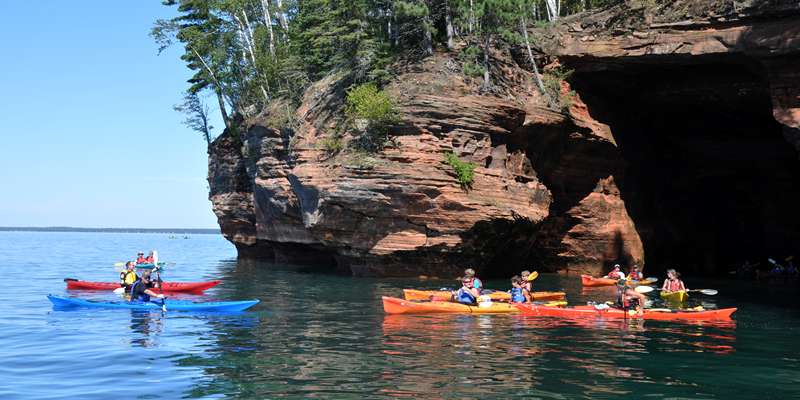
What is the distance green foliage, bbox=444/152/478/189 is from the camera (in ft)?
106

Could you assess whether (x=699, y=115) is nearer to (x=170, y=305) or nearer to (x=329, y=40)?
(x=329, y=40)

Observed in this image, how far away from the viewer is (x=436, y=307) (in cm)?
2317

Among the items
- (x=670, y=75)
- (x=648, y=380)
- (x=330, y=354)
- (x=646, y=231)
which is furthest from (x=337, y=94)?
(x=648, y=380)

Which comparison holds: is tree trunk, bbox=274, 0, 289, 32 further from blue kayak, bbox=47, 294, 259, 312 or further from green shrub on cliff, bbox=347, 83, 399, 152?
blue kayak, bbox=47, 294, 259, 312

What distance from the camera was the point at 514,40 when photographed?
3569 centimetres

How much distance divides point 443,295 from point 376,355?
1011 cm

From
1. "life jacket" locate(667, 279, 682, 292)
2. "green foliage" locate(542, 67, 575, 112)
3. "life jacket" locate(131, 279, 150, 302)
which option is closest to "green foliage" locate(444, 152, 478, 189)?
"green foliage" locate(542, 67, 575, 112)

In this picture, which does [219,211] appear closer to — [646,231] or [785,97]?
[646,231]

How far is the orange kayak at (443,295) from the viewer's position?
25.2m

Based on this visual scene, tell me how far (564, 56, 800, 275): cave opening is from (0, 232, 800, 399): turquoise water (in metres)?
13.9

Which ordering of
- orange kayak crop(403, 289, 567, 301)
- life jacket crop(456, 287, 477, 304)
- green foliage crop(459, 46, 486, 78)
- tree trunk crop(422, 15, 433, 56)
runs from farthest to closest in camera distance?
tree trunk crop(422, 15, 433, 56) → green foliage crop(459, 46, 486, 78) → orange kayak crop(403, 289, 567, 301) → life jacket crop(456, 287, 477, 304)

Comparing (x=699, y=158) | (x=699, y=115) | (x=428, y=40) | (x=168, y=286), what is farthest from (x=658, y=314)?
(x=699, y=158)

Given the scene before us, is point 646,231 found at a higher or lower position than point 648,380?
higher

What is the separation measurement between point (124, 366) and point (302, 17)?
3619 cm
